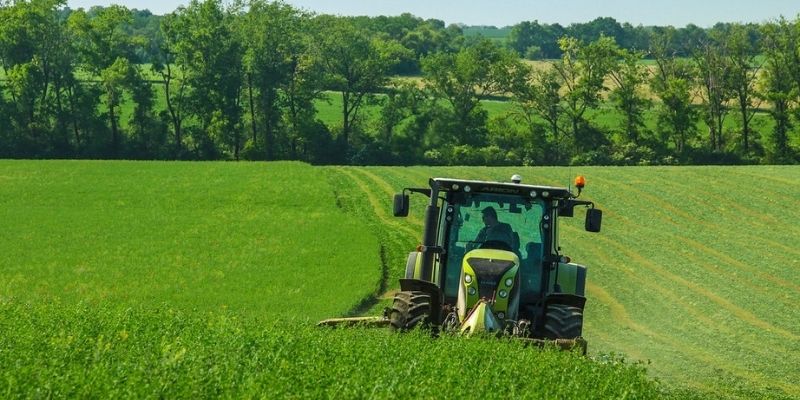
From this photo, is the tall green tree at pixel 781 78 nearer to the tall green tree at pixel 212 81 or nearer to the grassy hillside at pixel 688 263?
the grassy hillside at pixel 688 263

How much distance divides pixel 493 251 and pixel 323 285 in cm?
1015

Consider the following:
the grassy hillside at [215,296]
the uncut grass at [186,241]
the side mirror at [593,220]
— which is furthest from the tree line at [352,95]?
the side mirror at [593,220]

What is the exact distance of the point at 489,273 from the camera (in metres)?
13.2

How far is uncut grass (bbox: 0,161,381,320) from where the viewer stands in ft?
72.7

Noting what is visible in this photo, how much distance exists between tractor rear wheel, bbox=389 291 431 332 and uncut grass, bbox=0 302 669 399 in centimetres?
35

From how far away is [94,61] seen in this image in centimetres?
7025

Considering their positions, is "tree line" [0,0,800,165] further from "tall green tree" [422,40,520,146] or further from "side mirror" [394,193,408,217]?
"side mirror" [394,193,408,217]

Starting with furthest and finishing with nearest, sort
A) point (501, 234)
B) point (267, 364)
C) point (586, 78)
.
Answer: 1. point (586, 78)
2. point (501, 234)
3. point (267, 364)

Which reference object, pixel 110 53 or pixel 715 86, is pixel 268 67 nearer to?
pixel 110 53

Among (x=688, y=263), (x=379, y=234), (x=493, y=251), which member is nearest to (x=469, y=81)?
(x=379, y=234)

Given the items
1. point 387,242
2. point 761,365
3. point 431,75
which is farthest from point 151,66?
point 761,365

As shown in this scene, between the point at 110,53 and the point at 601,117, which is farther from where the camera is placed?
the point at 601,117

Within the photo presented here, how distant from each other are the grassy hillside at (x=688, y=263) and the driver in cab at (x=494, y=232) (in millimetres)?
2998

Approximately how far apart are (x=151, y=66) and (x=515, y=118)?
23.4 m
